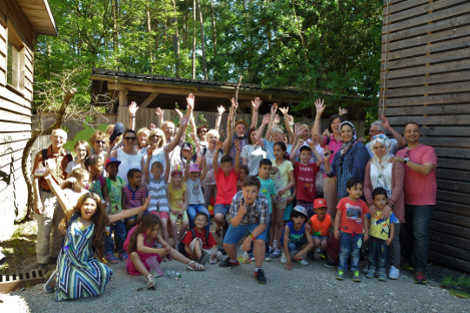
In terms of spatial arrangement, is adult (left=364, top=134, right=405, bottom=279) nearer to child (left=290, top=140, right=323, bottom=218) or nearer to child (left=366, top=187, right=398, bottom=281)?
child (left=366, top=187, right=398, bottom=281)

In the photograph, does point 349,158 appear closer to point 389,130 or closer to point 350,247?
point 389,130

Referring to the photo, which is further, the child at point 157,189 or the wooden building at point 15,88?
the wooden building at point 15,88

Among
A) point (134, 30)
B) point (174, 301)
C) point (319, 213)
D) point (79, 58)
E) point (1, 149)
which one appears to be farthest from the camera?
point (134, 30)

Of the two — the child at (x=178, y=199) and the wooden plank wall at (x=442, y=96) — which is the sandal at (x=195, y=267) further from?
the wooden plank wall at (x=442, y=96)

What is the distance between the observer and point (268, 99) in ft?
40.4

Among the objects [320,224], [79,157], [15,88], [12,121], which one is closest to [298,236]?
[320,224]

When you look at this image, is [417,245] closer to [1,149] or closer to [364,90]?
[1,149]

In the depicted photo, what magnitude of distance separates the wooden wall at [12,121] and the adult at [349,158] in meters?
5.60

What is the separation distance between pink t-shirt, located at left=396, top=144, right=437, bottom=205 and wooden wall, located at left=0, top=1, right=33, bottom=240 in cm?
647

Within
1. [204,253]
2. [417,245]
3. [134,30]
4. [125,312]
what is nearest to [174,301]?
[125,312]

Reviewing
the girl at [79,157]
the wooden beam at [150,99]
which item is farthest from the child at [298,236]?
the wooden beam at [150,99]

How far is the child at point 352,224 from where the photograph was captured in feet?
16.3

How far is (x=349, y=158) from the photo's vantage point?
536 cm

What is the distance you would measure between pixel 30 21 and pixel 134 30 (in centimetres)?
1425
